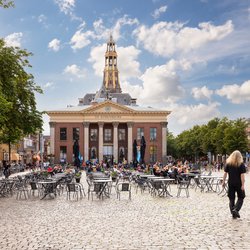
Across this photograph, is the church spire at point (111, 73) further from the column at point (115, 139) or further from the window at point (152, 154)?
the window at point (152, 154)

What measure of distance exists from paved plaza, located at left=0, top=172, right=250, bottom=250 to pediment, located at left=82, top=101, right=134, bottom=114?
69.8 meters

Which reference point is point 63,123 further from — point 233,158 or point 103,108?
point 233,158

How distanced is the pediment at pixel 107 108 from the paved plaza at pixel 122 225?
2748 inches

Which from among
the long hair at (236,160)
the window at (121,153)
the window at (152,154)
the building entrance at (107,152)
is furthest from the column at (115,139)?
the long hair at (236,160)

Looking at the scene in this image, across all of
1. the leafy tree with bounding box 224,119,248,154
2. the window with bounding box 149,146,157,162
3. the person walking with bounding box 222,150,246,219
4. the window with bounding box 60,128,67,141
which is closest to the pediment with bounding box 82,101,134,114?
the window with bounding box 60,128,67,141

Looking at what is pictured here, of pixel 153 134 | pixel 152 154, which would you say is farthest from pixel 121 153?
pixel 153 134

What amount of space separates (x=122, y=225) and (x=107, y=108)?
7687 cm

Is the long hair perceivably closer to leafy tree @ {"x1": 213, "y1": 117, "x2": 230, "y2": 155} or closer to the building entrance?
leafy tree @ {"x1": 213, "y1": 117, "x2": 230, "y2": 155}

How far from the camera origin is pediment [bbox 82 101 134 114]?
8831 centimetres

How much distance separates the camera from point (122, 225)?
1232 cm

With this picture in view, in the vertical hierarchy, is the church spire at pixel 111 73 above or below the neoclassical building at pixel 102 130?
above

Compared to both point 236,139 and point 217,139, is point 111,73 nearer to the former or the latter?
point 217,139

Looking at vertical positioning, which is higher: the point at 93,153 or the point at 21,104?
the point at 21,104

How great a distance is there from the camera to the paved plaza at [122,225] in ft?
31.9
